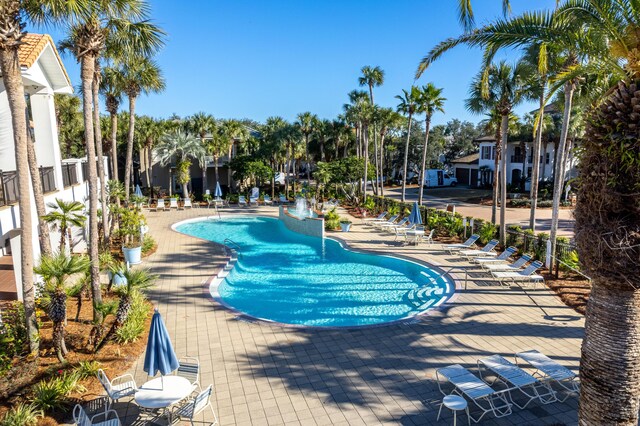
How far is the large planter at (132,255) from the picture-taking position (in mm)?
16672

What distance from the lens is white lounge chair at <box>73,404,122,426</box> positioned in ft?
21.0

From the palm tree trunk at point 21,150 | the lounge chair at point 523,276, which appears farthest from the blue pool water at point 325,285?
the palm tree trunk at point 21,150

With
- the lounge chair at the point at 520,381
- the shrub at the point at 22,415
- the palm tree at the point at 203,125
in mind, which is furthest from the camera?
the palm tree at the point at 203,125

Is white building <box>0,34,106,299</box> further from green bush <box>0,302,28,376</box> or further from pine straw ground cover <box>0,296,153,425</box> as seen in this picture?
pine straw ground cover <box>0,296,153,425</box>

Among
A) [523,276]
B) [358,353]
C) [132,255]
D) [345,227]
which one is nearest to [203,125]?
[345,227]

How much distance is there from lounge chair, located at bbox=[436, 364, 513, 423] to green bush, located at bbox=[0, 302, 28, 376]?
8518mm

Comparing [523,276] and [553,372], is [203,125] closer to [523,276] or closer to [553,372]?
[523,276]

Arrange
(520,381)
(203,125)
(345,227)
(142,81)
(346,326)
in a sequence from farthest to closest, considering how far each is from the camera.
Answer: (203,125) → (345,227) → (142,81) → (346,326) → (520,381)

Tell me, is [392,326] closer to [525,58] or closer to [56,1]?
[56,1]

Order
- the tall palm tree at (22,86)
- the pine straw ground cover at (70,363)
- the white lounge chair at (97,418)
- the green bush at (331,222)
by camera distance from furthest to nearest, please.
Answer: the green bush at (331,222)
the tall palm tree at (22,86)
the pine straw ground cover at (70,363)
the white lounge chair at (97,418)

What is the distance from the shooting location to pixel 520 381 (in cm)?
743

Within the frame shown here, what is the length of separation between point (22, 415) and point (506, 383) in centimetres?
839

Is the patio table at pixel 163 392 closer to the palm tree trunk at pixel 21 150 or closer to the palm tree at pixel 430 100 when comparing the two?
the palm tree trunk at pixel 21 150

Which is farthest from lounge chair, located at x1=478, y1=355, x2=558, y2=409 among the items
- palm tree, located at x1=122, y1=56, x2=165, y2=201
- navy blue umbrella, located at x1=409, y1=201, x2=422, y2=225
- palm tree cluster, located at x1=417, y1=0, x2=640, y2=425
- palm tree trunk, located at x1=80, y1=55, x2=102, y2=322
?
palm tree, located at x1=122, y1=56, x2=165, y2=201
